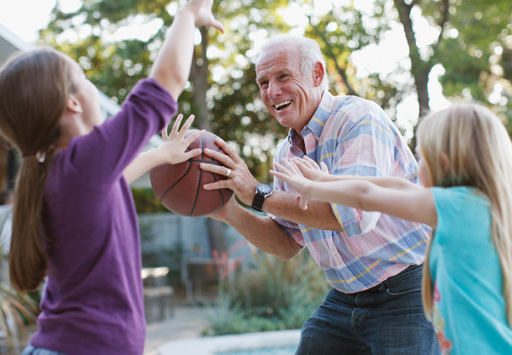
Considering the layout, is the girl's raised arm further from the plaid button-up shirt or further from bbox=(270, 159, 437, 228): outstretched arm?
the plaid button-up shirt

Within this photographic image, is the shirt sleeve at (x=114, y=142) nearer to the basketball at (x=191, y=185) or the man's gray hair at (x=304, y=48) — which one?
the basketball at (x=191, y=185)

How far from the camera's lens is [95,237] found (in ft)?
5.40

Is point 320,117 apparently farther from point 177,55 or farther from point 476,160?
point 177,55

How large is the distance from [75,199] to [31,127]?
0.92 feet

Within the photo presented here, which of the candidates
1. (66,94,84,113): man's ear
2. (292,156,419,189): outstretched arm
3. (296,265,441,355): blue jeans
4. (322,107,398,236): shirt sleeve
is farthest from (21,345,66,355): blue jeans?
(296,265,441,355): blue jeans

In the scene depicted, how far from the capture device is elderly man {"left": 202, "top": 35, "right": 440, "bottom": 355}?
100.0 inches

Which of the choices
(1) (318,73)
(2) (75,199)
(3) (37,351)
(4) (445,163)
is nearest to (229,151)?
(1) (318,73)

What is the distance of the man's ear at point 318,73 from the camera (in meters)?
3.07

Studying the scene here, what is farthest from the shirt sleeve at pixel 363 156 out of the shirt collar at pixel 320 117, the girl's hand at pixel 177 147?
the girl's hand at pixel 177 147

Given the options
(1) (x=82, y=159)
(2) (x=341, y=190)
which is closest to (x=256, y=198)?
(2) (x=341, y=190)

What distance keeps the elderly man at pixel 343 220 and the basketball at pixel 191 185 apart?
6 centimetres

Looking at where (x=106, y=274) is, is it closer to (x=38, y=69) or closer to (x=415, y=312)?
(x=38, y=69)

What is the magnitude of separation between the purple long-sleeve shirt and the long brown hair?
47 millimetres

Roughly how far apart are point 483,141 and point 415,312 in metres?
1.02
